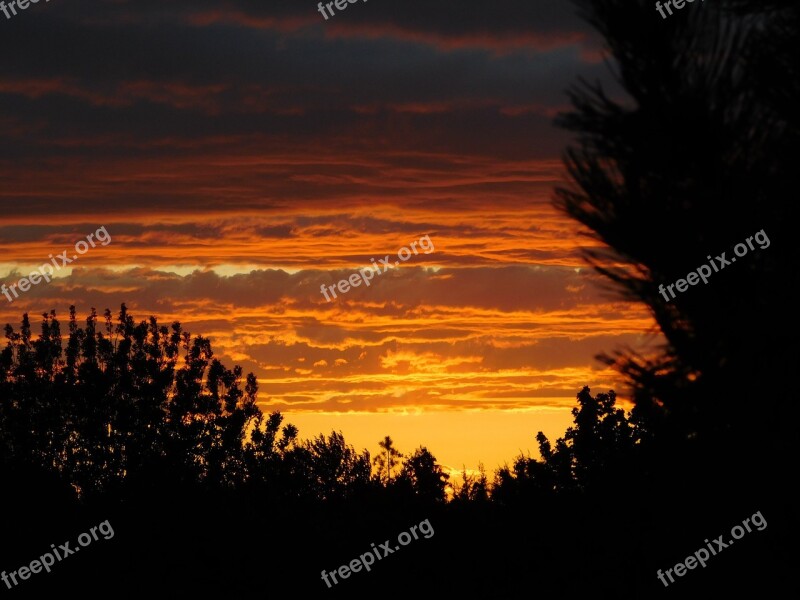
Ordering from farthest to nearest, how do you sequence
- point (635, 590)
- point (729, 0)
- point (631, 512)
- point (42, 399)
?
point (42, 399)
point (631, 512)
point (635, 590)
point (729, 0)

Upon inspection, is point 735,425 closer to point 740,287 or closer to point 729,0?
point 740,287

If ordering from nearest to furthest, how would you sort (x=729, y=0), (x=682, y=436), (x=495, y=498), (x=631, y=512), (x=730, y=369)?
(x=730, y=369)
(x=682, y=436)
(x=729, y=0)
(x=631, y=512)
(x=495, y=498)

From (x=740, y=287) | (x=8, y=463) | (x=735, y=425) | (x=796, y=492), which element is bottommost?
(x=796, y=492)

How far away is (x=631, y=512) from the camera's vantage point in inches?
885

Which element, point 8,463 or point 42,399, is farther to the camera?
point 42,399

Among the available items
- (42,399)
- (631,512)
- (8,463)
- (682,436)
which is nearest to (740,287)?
(682,436)

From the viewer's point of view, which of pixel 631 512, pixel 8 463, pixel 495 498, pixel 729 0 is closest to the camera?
pixel 729 0

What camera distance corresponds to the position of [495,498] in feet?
125

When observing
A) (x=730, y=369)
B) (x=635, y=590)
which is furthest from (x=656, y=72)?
(x=635, y=590)

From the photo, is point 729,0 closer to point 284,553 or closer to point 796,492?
point 796,492

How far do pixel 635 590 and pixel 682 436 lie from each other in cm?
1478

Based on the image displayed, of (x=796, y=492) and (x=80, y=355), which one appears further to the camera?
(x=80, y=355)

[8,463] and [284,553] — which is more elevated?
[8,463]

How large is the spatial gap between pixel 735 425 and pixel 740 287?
0.72 m
